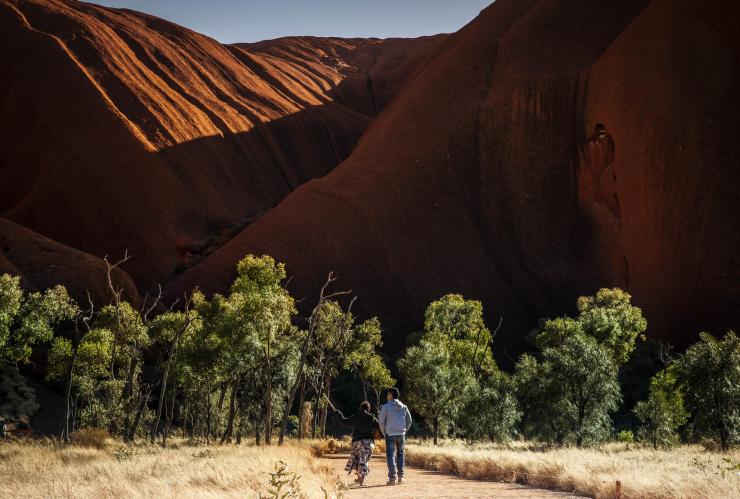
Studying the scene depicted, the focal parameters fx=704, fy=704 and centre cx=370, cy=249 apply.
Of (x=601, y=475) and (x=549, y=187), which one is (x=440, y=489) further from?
(x=549, y=187)

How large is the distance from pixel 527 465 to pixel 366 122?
108445mm

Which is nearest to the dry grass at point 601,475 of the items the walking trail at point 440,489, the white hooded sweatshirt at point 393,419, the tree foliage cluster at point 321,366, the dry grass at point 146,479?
the walking trail at point 440,489

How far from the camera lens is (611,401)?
34.0 metres

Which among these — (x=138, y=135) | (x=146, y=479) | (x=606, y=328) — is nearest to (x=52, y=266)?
(x=138, y=135)

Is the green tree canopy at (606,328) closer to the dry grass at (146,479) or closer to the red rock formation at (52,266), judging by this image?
the dry grass at (146,479)

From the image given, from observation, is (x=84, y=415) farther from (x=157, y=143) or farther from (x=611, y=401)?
(x=157, y=143)

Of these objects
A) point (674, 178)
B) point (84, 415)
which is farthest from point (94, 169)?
point (674, 178)

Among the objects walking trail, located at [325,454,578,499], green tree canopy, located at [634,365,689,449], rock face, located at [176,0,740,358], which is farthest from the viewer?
rock face, located at [176,0,740,358]

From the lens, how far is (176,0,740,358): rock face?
63.0m

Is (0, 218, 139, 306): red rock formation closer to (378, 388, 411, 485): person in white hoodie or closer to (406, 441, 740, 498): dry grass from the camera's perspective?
(406, 441, 740, 498): dry grass

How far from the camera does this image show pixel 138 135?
83375mm

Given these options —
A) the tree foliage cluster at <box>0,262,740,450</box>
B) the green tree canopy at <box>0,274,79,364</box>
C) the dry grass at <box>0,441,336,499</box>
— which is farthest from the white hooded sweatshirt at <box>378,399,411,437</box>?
the green tree canopy at <box>0,274,79,364</box>

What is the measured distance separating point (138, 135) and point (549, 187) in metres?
47.9

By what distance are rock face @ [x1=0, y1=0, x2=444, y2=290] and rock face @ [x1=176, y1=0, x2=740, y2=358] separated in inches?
598
